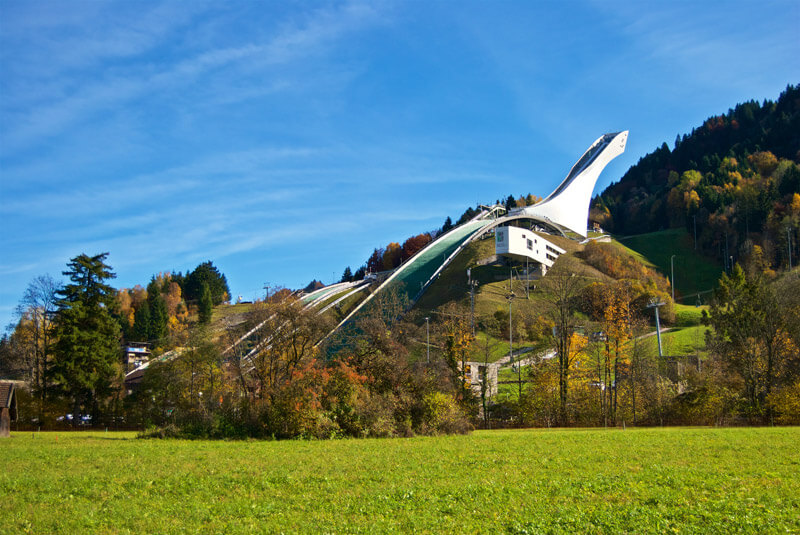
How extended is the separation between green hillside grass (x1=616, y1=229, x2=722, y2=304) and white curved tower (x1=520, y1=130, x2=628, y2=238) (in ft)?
31.2

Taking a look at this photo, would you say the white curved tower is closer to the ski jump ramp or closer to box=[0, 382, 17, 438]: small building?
the ski jump ramp

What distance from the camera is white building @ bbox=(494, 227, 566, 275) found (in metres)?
67.9

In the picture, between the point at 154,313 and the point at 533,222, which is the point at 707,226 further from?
the point at 154,313

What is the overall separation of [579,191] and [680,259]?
18.1 metres

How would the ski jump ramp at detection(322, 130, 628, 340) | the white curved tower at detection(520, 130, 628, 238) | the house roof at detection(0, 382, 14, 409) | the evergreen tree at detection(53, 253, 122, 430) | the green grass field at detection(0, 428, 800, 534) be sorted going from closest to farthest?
the green grass field at detection(0, 428, 800, 534) → the house roof at detection(0, 382, 14, 409) → the evergreen tree at detection(53, 253, 122, 430) → the ski jump ramp at detection(322, 130, 628, 340) → the white curved tower at detection(520, 130, 628, 238)

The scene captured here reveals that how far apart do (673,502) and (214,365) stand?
32168 mm

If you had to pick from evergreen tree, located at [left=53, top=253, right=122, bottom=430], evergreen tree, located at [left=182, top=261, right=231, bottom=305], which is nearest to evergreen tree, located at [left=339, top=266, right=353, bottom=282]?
evergreen tree, located at [left=182, top=261, right=231, bottom=305]

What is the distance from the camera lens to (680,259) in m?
93.7

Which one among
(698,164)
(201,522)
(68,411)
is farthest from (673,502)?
(698,164)

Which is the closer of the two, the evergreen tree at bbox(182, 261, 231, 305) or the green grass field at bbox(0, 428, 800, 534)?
the green grass field at bbox(0, 428, 800, 534)

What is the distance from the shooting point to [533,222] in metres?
90.4

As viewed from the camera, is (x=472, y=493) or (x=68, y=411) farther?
(x=68, y=411)

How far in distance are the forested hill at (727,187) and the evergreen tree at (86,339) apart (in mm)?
74127

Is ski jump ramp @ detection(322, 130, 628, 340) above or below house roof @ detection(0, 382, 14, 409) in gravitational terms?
above
